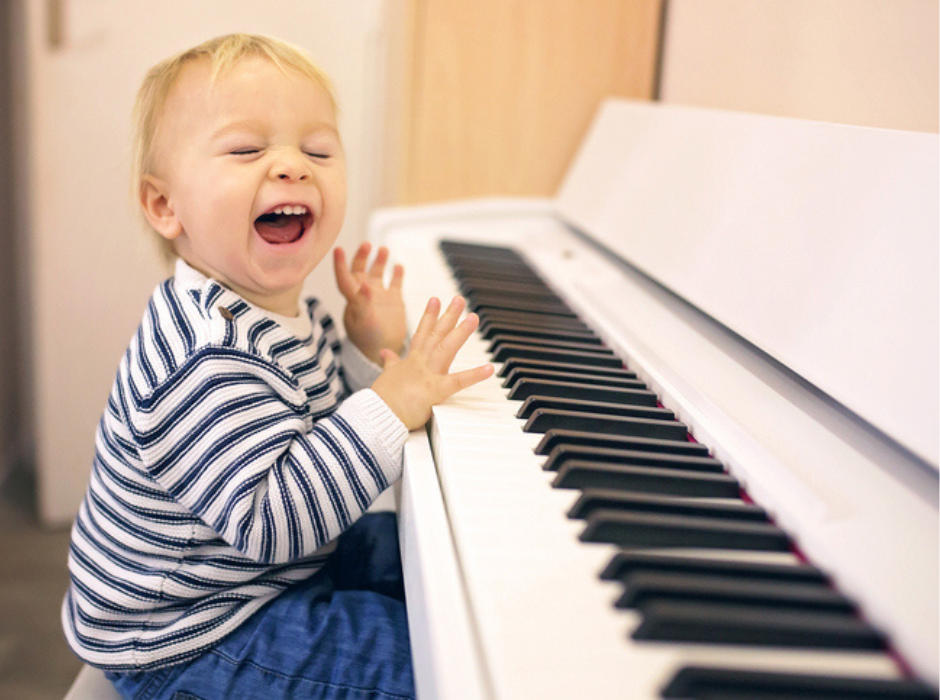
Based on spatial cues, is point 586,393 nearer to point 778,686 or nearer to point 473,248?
point 778,686

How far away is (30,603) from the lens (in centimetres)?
186

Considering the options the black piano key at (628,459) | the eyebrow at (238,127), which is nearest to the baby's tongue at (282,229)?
the eyebrow at (238,127)

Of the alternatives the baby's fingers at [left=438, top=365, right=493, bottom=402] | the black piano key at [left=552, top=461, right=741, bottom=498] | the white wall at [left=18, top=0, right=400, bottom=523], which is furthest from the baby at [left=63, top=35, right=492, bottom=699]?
the white wall at [left=18, top=0, right=400, bottom=523]

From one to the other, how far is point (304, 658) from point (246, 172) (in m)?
0.49

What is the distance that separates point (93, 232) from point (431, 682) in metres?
1.98

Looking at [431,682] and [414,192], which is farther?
[414,192]

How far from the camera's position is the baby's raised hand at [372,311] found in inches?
46.9

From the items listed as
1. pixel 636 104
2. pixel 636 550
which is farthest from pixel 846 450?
pixel 636 104

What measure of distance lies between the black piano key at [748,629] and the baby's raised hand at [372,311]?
774 millimetres

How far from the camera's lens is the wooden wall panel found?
1.85m

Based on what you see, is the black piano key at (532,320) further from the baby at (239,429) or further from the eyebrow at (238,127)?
the eyebrow at (238,127)

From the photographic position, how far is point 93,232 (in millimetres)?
2176

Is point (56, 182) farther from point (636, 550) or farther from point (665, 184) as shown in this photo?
point (636, 550)

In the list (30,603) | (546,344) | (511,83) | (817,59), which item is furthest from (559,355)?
(30,603)
